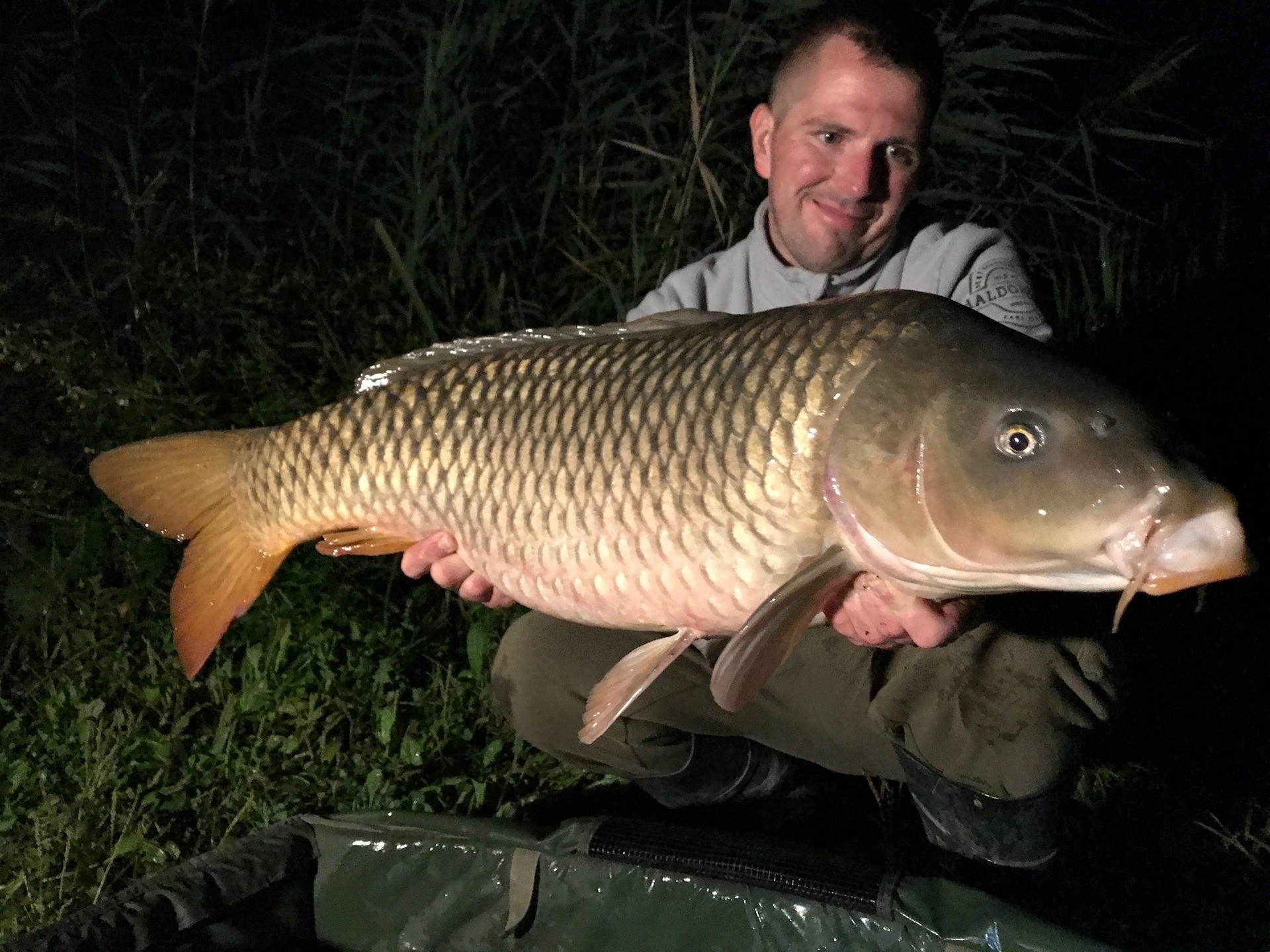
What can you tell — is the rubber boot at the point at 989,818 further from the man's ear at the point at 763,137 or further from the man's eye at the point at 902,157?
the man's ear at the point at 763,137

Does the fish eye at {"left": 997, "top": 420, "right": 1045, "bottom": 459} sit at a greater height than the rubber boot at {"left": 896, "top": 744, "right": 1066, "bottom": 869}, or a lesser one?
greater

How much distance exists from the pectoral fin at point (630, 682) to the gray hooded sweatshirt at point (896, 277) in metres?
0.56

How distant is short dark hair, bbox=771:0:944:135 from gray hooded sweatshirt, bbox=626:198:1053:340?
21cm

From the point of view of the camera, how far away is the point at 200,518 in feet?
5.25

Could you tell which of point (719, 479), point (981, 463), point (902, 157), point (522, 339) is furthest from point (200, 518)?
point (902, 157)

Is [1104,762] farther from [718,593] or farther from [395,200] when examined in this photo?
[395,200]

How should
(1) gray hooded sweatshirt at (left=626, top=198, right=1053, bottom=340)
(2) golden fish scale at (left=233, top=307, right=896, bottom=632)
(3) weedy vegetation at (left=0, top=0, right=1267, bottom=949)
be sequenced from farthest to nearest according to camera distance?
(3) weedy vegetation at (left=0, top=0, right=1267, bottom=949), (1) gray hooded sweatshirt at (left=626, top=198, right=1053, bottom=340), (2) golden fish scale at (left=233, top=307, right=896, bottom=632)

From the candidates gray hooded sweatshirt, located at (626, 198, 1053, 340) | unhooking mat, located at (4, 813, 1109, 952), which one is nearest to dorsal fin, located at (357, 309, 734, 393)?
gray hooded sweatshirt, located at (626, 198, 1053, 340)

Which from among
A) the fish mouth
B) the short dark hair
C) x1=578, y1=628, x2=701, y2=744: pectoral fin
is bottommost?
x1=578, y1=628, x2=701, y2=744: pectoral fin

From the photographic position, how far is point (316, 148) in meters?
2.81

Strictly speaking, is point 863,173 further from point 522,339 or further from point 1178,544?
point 1178,544

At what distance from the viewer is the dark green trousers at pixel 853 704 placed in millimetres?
1420

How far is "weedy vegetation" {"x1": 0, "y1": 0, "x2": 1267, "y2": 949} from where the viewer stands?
6.15 ft

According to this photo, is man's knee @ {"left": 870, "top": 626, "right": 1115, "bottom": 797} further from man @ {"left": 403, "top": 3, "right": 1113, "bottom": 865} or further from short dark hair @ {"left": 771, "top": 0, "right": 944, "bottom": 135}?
short dark hair @ {"left": 771, "top": 0, "right": 944, "bottom": 135}
